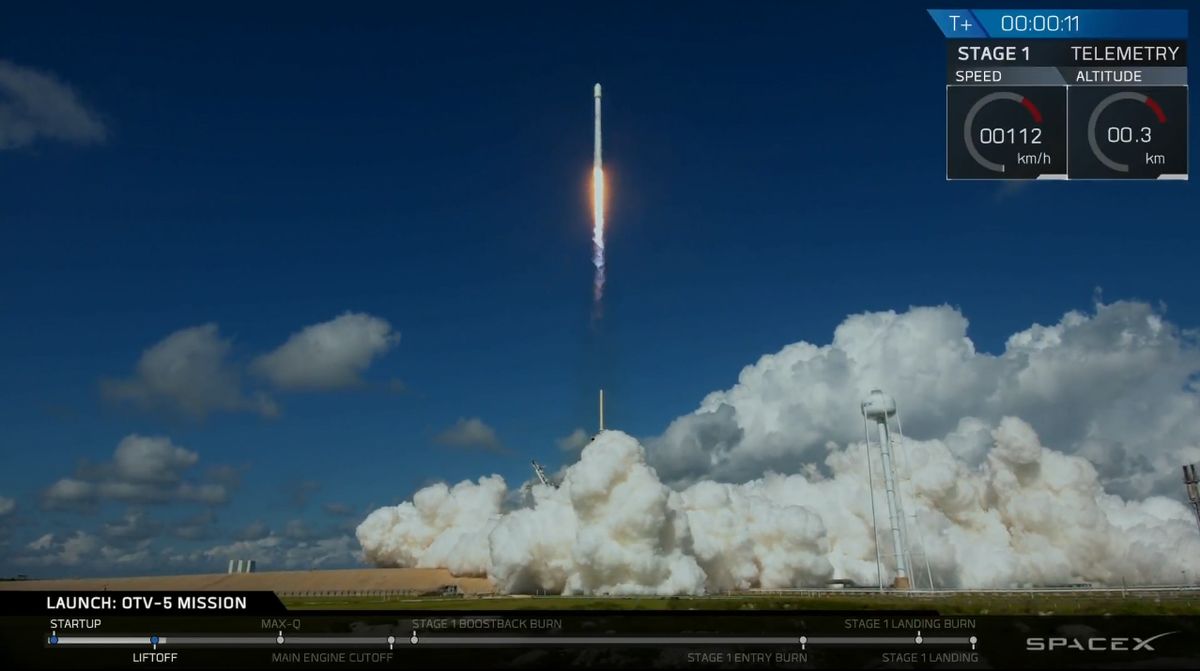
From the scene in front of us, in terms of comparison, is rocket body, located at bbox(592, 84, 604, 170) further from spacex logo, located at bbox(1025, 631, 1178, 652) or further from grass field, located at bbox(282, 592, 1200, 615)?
spacex logo, located at bbox(1025, 631, 1178, 652)

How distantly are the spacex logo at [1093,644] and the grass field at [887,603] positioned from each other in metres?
52.9

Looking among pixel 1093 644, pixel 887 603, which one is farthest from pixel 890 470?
pixel 1093 644

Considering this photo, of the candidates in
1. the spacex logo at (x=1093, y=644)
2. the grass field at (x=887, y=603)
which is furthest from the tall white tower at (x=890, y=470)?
the spacex logo at (x=1093, y=644)

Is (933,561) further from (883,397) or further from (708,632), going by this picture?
(708,632)

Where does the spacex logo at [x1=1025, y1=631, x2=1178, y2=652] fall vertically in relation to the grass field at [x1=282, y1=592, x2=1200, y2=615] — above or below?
above

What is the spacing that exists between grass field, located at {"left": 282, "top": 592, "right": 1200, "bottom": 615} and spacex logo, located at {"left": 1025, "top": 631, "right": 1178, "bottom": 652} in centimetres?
5286

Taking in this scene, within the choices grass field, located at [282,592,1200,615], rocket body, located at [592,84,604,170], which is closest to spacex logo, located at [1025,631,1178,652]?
grass field, located at [282,592,1200,615]

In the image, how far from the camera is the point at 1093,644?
47.8m

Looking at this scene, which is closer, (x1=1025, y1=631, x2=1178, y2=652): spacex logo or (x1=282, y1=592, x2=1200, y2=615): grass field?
(x1=1025, y1=631, x2=1178, y2=652): spacex logo

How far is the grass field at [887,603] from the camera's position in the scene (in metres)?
107

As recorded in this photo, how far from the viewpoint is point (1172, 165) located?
55.0 meters

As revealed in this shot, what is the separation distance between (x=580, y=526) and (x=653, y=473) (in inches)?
523

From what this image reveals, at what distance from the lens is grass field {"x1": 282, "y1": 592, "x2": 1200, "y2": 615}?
350 feet

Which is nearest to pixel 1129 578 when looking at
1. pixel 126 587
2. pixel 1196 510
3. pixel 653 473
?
pixel 1196 510
